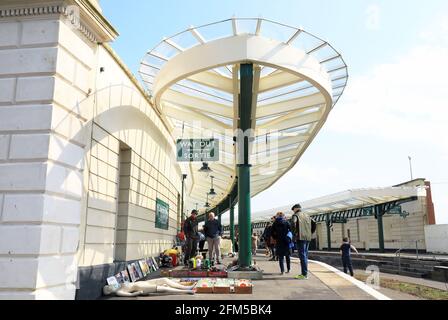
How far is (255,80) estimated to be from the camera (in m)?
9.88

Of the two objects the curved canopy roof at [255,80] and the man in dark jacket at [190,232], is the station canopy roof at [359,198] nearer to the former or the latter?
the curved canopy roof at [255,80]

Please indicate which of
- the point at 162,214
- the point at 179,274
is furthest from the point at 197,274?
the point at 162,214

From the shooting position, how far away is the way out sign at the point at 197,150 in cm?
1004

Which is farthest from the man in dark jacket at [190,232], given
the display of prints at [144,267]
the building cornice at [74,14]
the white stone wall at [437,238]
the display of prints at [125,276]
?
the white stone wall at [437,238]

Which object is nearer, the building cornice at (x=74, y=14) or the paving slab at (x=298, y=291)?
the building cornice at (x=74, y=14)

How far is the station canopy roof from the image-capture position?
27.2m

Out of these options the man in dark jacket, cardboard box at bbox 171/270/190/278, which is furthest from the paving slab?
the man in dark jacket

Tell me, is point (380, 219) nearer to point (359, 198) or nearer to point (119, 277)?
point (359, 198)

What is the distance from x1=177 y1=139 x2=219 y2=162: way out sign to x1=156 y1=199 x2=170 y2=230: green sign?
85.0 inches

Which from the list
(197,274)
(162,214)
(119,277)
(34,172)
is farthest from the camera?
(162,214)

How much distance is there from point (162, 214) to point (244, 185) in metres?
4.06

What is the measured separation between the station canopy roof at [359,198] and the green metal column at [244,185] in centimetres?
2046

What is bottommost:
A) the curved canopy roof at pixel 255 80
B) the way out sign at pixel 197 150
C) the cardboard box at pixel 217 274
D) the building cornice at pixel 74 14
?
the cardboard box at pixel 217 274

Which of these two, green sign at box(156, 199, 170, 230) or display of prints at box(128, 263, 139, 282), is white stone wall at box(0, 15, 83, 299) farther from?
green sign at box(156, 199, 170, 230)
